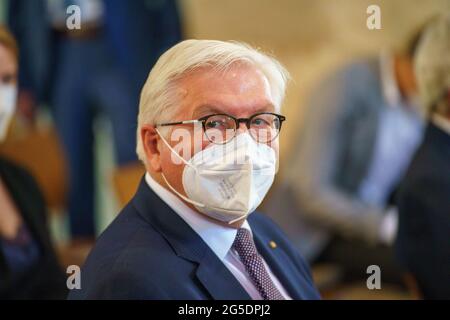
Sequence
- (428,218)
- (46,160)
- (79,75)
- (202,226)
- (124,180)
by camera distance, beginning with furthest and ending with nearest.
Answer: (79,75)
(46,160)
(124,180)
(428,218)
(202,226)

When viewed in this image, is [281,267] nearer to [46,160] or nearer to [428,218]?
[428,218]

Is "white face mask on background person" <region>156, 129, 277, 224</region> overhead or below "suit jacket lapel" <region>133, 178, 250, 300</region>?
overhead

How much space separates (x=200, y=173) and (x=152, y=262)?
18 centimetres

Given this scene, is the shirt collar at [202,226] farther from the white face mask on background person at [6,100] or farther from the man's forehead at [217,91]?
the white face mask on background person at [6,100]

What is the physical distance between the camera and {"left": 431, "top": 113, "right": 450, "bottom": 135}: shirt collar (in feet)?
6.72

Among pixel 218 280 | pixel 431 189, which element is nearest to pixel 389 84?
pixel 431 189

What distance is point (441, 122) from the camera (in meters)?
2.06

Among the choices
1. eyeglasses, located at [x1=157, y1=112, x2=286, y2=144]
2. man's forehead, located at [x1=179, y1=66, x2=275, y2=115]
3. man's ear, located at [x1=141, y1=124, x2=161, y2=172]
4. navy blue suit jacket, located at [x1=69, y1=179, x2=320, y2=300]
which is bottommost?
navy blue suit jacket, located at [x1=69, y1=179, x2=320, y2=300]

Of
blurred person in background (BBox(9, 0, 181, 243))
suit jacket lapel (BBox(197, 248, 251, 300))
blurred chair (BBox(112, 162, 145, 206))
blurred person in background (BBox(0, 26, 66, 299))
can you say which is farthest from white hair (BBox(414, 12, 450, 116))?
blurred person in background (BBox(9, 0, 181, 243))

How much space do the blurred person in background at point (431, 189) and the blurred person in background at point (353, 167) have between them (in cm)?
93

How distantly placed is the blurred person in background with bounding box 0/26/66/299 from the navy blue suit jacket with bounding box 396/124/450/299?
2.83 feet

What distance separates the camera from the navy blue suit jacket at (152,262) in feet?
4.34

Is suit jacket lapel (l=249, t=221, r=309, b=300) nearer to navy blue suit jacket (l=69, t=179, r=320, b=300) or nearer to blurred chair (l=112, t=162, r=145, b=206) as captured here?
navy blue suit jacket (l=69, t=179, r=320, b=300)

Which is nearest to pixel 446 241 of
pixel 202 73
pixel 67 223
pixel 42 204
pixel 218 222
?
pixel 218 222
